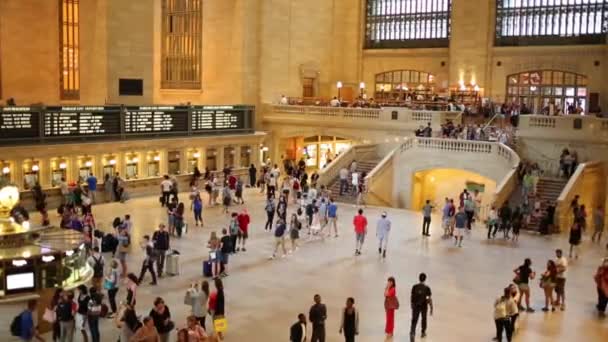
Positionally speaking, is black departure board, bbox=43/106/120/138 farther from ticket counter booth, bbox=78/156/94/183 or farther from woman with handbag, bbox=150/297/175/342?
woman with handbag, bbox=150/297/175/342

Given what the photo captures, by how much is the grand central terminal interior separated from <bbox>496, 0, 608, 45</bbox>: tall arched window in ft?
0.33

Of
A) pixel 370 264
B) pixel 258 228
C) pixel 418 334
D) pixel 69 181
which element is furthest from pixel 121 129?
pixel 418 334

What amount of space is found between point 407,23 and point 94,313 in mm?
32611

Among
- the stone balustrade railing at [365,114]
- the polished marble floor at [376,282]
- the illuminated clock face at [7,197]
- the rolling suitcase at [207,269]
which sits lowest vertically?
the polished marble floor at [376,282]

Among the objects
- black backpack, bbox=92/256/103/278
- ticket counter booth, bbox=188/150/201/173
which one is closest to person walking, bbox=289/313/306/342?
black backpack, bbox=92/256/103/278

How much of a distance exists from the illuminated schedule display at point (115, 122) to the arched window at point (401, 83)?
10.9 metres

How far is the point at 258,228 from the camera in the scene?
73.4 feet

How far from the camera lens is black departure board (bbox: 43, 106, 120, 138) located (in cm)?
2531

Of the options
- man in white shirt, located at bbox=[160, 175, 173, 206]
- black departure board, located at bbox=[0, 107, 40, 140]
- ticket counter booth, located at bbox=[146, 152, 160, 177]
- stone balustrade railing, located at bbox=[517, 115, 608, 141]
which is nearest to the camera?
black departure board, located at bbox=[0, 107, 40, 140]

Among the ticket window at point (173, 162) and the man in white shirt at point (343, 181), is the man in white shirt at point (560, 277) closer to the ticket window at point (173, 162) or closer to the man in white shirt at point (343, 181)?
the man in white shirt at point (343, 181)

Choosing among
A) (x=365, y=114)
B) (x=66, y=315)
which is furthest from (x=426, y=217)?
(x=365, y=114)

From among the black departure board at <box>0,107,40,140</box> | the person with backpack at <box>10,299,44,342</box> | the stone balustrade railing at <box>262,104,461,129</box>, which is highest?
the stone balustrade railing at <box>262,104,461,129</box>

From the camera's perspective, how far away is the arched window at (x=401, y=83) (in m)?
41.0

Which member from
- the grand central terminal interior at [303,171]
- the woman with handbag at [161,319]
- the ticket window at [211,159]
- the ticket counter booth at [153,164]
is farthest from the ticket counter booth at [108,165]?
the woman with handbag at [161,319]
